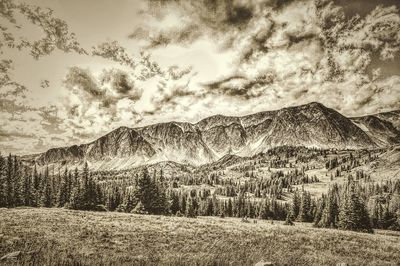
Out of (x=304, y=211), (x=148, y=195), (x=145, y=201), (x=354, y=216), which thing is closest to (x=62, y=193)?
(x=148, y=195)

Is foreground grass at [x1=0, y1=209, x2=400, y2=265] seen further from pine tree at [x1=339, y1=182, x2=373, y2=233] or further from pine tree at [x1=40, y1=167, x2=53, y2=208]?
pine tree at [x1=40, y1=167, x2=53, y2=208]

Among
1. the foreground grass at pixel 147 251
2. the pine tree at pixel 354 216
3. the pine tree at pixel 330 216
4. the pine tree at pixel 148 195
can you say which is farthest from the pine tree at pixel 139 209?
the pine tree at pixel 330 216

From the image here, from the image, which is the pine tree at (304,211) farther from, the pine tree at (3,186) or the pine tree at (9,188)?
the pine tree at (3,186)

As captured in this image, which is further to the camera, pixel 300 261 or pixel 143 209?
pixel 143 209

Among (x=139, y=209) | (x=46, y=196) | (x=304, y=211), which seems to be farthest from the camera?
(x=304, y=211)

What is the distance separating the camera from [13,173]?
82.8 m

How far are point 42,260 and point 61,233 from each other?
998cm

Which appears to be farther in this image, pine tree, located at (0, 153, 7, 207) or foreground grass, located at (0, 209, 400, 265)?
pine tree, located at (0, 153, 7, 207)

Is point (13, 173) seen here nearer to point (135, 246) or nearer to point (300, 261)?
point (135, 246)

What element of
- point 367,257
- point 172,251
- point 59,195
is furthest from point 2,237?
point 59,195

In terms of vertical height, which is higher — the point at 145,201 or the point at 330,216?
the point at 145,201

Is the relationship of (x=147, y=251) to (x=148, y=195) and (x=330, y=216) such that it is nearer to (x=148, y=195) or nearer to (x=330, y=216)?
(x=148, y=195)

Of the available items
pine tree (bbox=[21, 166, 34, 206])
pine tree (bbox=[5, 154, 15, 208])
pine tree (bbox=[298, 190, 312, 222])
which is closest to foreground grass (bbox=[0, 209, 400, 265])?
pine tree (bbox=[5, 154, 15, 208])

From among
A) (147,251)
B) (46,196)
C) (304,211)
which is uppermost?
(147,251)
